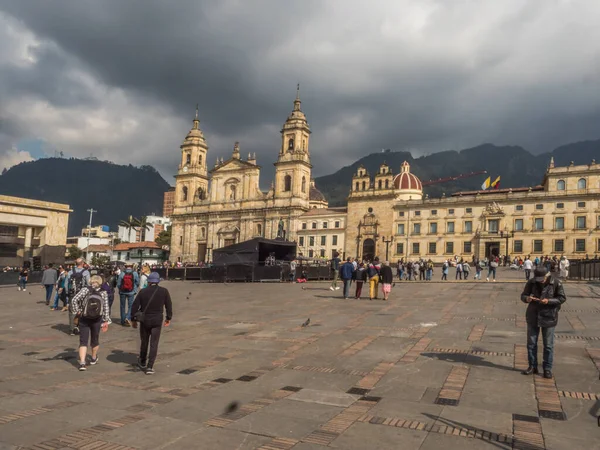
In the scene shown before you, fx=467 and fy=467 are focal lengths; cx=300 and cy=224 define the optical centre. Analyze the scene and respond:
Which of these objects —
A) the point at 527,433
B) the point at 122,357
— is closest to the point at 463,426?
the point at 527,433

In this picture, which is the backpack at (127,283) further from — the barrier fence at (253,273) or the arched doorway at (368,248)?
the arched doorway at (368,248)

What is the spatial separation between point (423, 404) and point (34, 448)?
162 inches

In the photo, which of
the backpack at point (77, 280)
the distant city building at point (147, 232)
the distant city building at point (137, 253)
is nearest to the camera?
the backpack at point (77, 280)

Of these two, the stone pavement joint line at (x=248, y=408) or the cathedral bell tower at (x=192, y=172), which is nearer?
the stone pavement joint line at (x=248, y=408)

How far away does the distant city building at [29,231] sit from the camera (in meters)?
45.6

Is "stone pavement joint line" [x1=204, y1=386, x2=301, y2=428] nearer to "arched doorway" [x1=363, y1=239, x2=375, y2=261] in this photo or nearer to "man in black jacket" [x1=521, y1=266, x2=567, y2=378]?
"man in black jacket" [x1=521, y1=266, x2=567, y2=378]

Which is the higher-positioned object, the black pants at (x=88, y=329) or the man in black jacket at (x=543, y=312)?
the man in black jacket at (x=543, y=312)

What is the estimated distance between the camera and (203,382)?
665 cm

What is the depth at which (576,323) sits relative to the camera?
440 inches

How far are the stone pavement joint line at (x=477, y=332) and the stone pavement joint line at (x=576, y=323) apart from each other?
1981mm

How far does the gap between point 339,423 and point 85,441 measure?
8.25 ft

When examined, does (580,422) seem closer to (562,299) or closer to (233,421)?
(562,299)

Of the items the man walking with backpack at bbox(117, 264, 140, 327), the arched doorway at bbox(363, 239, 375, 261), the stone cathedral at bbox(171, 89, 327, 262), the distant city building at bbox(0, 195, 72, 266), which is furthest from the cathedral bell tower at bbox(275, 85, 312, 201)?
the man walking with backpack at bbox(117, 264, 140, 327)

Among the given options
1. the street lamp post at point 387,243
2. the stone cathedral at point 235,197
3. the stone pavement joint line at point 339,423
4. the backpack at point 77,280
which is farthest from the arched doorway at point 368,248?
the stone pavement joint line at point 339,423
